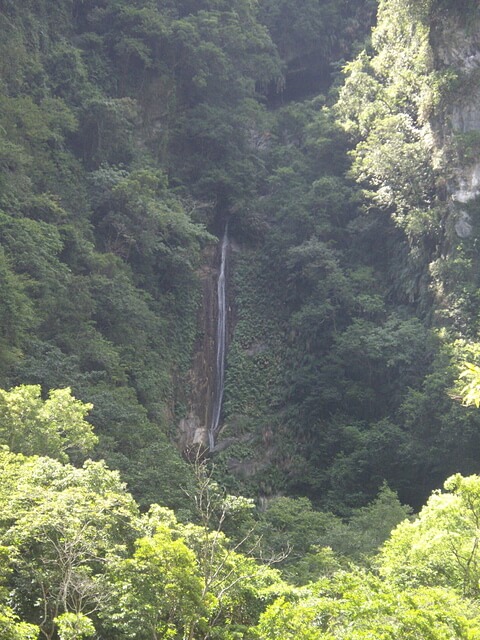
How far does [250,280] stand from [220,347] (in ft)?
10.2

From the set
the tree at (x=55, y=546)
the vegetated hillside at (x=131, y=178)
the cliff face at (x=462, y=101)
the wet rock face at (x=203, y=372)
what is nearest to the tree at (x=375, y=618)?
the tree at (x=55, y=546)

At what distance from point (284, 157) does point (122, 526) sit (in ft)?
73.2

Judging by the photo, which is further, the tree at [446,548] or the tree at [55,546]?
the tree at [446,548]

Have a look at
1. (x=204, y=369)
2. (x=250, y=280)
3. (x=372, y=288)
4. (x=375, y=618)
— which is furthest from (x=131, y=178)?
(x=375, y=618)

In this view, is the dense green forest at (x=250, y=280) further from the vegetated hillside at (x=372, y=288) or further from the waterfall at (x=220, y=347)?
the waterfall at (x=220, y=347)

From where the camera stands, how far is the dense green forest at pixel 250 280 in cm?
1278

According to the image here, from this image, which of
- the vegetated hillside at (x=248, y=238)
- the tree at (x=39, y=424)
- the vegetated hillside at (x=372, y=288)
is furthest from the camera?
the vegetated hillside at (x=372, y=288)

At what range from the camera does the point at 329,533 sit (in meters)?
14.8

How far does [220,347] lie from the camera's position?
83.1 ft

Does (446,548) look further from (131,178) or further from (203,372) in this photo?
(131,178)

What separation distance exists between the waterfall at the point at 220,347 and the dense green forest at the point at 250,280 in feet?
0.68

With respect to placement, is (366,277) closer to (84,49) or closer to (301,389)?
(301,389)

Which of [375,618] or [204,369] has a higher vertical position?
[204,369]

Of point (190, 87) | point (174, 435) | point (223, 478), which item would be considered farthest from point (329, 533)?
point (190, 87)
